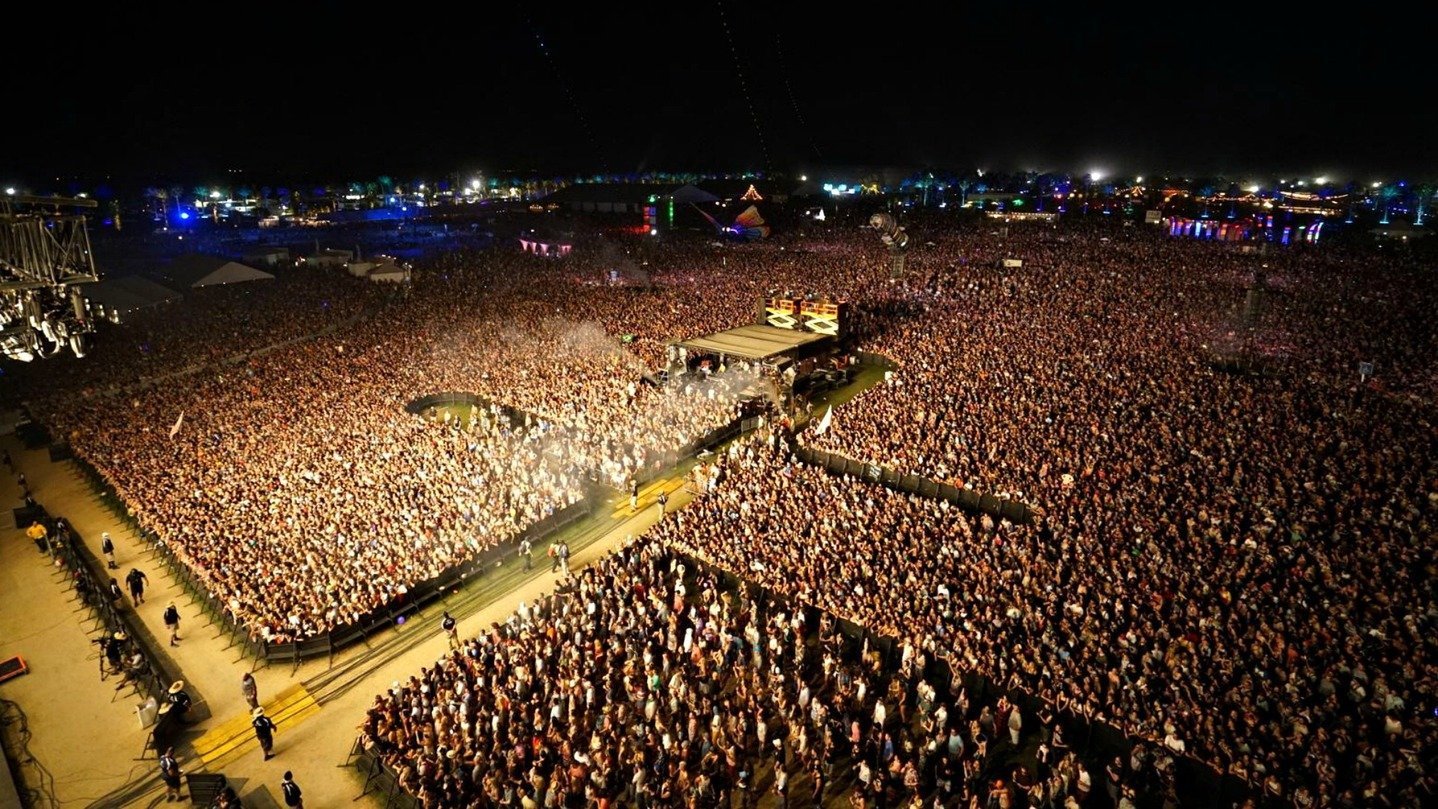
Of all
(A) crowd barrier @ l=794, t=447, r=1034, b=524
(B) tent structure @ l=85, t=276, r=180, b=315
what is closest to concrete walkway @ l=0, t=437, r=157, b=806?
(A) crowd barrier @ l=794, t=447, r=1034, b=524

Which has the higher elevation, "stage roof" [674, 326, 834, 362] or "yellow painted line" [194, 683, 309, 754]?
"stage roof" [674, 326, 834, 362]

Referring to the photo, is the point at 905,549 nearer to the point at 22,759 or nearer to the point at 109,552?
the point at 22,759

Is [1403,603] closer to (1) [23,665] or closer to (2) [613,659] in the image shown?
(2) [613,659]

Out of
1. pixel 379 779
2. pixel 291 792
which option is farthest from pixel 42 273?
pixel 379 779

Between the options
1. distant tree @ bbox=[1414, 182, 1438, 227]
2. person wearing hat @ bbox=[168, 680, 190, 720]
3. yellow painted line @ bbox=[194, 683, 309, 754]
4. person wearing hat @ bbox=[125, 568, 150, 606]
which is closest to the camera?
yellow painted line @ bbox=[194, 683, 309, 754]

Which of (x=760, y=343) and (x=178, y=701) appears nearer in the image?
(x=178, y=701)

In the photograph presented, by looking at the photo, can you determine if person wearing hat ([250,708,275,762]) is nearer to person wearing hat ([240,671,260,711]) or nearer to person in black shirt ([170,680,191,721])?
person wearing hat ([240,671,260,711])
